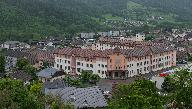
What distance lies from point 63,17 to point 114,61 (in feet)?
237

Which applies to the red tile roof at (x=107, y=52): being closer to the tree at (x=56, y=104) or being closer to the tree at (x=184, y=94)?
the tree at (x=56, y=104)

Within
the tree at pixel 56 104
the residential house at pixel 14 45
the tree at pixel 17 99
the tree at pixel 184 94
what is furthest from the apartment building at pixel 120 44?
the tree at pixel 17 99

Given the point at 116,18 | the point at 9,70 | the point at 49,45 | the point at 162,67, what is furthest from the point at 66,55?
the point at 116,18

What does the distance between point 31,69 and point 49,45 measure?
39795 mm

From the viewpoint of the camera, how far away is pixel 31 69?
65.3 metres

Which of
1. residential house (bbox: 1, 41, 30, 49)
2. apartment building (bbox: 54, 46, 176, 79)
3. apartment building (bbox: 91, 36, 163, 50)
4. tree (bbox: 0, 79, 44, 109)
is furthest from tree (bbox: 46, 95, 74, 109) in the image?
residential house (bbox: 1, 41, 30, 49)

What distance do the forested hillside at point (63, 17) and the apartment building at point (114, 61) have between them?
127 feet

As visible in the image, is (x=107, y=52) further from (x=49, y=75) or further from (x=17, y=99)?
(x=17, y=99)

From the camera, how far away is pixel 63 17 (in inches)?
5561

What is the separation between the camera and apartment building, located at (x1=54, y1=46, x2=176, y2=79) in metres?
71.3

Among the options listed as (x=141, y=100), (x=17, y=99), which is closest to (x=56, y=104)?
(x=17, y=99)

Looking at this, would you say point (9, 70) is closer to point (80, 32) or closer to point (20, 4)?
point (80, 32)

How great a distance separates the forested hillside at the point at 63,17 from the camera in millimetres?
121850

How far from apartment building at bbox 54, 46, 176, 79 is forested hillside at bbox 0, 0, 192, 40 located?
38.8 meters
